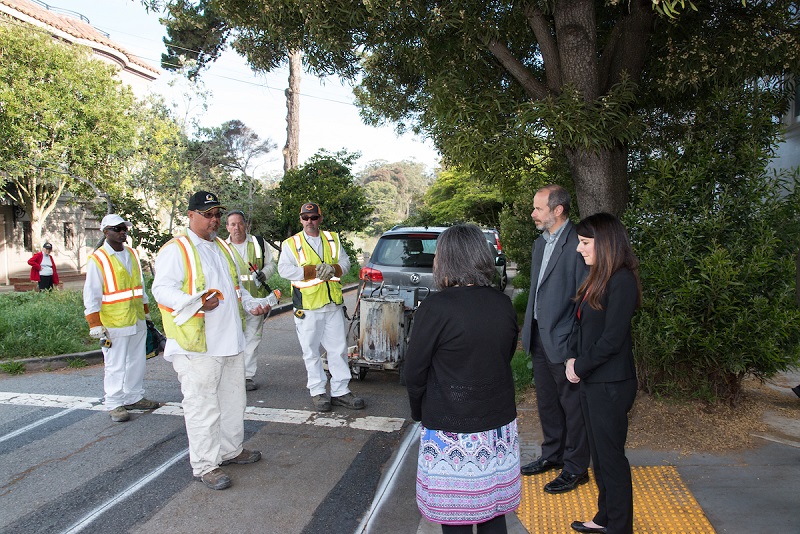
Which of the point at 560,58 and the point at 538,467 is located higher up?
the point at 560,58

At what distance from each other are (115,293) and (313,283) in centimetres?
190

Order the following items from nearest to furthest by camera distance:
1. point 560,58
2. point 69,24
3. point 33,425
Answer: point 560,58 → point 33,425 → point 69,24

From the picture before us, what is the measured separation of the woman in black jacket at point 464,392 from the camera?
258 centimetres

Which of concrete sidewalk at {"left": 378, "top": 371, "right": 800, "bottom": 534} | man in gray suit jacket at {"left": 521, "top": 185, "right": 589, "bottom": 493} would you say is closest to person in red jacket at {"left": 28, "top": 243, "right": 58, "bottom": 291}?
concrete sidewalk at {"left": 378, "top": 371, "right": 800, "bottom": 534}

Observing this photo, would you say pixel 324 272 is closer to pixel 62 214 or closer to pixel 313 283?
pixel 313 283

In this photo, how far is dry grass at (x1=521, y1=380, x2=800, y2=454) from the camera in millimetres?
4637

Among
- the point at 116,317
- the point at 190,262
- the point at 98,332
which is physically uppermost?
the point at 190,262

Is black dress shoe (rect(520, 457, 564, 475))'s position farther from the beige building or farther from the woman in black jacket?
the beige building

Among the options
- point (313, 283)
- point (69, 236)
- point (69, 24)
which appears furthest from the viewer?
point (69, 236)

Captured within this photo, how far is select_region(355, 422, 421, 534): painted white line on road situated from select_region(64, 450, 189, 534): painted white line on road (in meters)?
1.66

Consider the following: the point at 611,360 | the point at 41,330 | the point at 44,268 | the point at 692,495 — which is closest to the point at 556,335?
the point at 611,360

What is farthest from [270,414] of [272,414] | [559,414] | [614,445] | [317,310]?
[614,445]

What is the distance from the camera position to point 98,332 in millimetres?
5727

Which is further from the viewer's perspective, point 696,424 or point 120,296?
point 120,296
